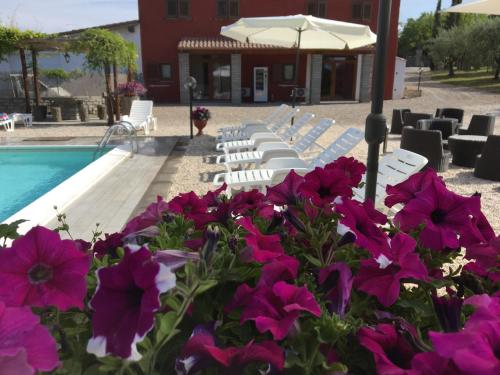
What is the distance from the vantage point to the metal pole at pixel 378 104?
80.2 inches

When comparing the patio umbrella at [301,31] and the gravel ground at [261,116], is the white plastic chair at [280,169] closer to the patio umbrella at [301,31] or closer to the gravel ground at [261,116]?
the gravel ground at [261,116]

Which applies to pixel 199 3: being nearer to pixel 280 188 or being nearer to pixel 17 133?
pixel 17 133

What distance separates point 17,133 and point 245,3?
50.8 ft

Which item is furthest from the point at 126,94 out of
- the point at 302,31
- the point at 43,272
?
the point at 43,272

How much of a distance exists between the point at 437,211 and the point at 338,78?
25.8 metres

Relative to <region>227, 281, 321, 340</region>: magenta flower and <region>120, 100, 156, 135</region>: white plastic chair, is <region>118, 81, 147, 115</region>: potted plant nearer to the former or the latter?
<region>120, 100, 156, 135</region>: white plastic chair

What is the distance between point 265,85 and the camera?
80.0 ft

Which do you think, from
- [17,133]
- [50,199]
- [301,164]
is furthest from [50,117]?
[301,164]

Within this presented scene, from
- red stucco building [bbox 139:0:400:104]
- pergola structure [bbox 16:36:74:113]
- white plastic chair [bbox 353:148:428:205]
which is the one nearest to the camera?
white plastic chair [bbox 353:148:428:205]

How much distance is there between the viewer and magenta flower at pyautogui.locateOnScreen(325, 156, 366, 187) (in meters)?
1.42

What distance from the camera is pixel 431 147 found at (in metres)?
7.33

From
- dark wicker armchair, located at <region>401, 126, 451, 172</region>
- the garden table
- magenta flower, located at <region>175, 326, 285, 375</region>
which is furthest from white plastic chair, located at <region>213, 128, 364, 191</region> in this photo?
magenta flower, located at <region>175, 326, 285, 375</region>

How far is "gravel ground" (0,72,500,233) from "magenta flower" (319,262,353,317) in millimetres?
4795

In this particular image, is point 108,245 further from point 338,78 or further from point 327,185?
point 338,78
